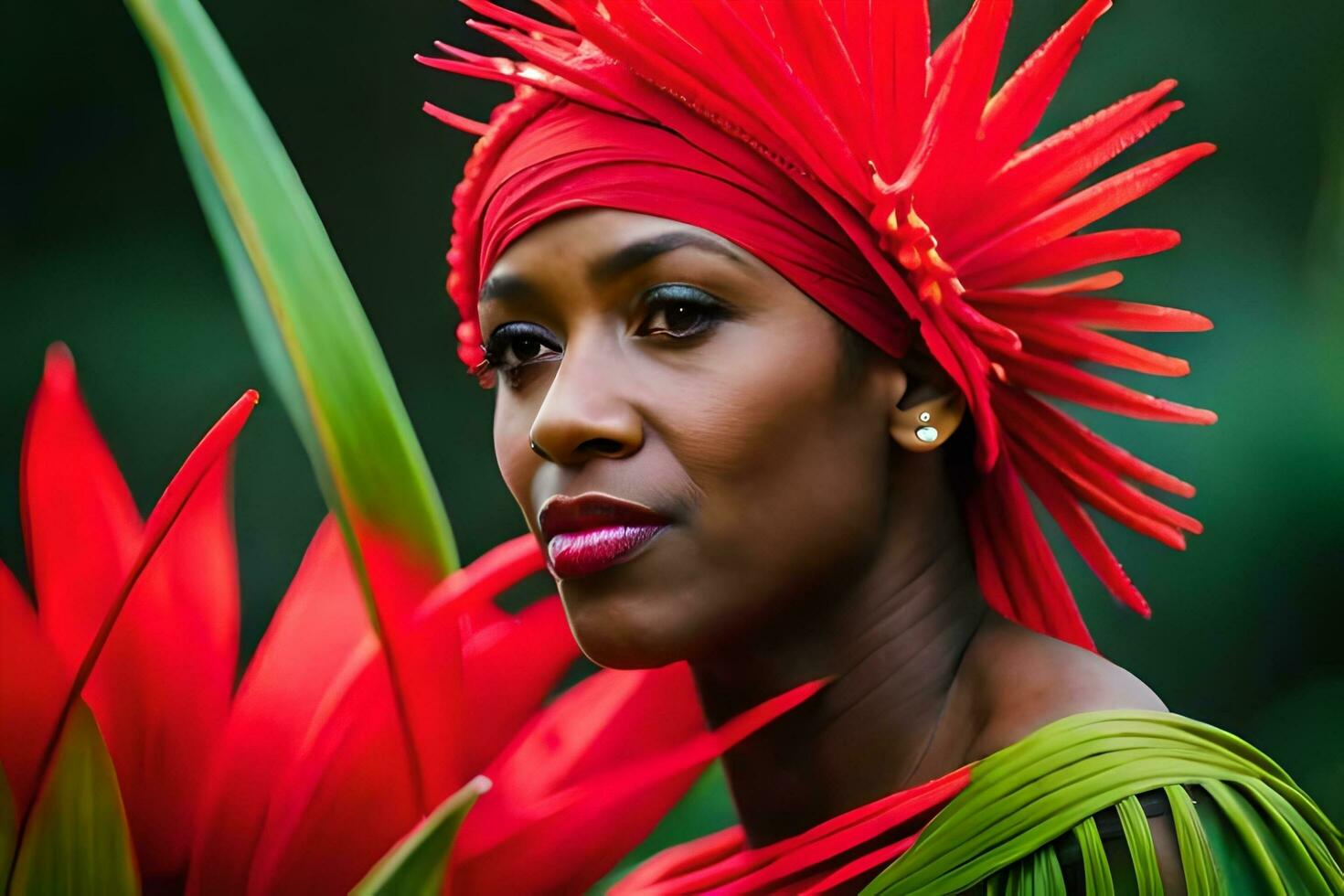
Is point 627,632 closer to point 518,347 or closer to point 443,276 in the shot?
point 518,347

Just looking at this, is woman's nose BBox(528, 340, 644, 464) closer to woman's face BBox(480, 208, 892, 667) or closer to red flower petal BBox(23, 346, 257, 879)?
woman's face BBox(480, 208, 892, 667)

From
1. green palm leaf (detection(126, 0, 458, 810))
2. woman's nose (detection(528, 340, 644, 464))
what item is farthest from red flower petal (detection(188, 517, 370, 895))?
woman's nose (detection(528, 340, 644, 464))

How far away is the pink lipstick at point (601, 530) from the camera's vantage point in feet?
2.99

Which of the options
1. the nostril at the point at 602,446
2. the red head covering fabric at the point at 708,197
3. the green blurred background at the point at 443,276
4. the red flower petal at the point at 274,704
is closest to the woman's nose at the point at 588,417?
the nostril at the point at 602,446

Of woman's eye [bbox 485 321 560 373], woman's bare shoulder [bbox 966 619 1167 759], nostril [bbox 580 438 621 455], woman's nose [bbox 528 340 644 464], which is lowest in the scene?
woman's bare shoulder [bbox 966 619 1167 759]

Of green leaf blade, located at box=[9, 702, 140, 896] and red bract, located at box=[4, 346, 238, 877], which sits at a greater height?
red bract, located at box=[4, 346, 238, 877]

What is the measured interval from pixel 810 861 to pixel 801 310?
37cm

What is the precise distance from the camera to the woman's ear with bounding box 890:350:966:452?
0.99 m

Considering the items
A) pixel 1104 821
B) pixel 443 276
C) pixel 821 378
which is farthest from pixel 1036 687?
pixel 443 276

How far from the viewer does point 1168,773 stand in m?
0.81

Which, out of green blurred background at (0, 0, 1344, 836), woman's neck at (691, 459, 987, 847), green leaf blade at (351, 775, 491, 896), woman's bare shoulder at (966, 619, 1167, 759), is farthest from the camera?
green blurred background at (0, 0, 1344, 836)

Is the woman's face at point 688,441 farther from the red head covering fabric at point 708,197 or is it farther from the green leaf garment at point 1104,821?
Answer: the green leaf garment at point 1104,821

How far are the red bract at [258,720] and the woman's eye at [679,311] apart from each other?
20cm

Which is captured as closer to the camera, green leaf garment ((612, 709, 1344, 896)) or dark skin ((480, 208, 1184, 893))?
green leaf garment ((612, 709, 1344, 896))
